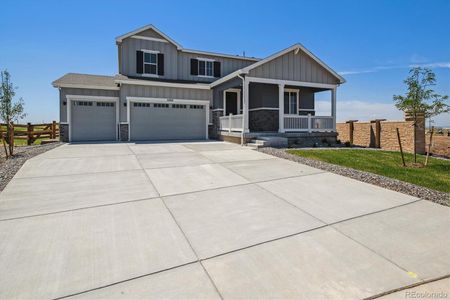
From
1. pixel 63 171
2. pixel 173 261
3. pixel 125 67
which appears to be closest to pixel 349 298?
pixel 173 261

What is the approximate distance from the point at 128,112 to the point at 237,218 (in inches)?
512

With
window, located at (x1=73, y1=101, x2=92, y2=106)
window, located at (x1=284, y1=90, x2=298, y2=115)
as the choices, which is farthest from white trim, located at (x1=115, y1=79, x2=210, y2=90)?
window, located at (x1=284, y1=90, x2=298, y2=115)

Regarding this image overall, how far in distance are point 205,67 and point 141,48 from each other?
183 inches

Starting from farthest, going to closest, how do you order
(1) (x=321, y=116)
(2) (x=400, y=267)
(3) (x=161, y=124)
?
(3) (x=161, y=124)
(1) (x=321, y=116)
(2) (x=400, y=267)

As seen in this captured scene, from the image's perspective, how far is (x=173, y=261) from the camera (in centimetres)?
289

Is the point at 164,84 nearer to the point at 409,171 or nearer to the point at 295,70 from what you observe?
the point at 295,70

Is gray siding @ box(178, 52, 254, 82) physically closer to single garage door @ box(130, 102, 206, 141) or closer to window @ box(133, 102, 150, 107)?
single garage door @ box(130, 102, 206, 141)

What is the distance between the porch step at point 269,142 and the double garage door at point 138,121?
5648 mm

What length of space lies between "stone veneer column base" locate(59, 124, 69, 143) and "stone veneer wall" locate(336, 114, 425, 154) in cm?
1704

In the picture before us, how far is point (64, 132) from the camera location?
14812 millimetres

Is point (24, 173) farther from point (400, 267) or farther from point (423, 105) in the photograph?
point (423, 105)

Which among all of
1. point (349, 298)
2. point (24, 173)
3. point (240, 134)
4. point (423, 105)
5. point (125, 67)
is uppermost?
point (125, 67)

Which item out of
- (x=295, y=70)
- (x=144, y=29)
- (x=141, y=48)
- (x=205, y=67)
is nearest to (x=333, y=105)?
(x=295, y=70)

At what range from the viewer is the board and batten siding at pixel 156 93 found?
594 inches
